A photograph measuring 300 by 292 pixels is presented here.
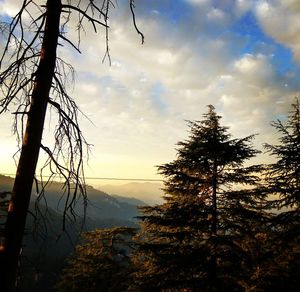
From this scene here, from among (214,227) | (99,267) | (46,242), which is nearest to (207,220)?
(214,227)

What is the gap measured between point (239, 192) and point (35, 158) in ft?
30.9

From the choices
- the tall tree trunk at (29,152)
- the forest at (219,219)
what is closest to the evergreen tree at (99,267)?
the forest at (219,219)

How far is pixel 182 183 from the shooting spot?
1245 centimetres

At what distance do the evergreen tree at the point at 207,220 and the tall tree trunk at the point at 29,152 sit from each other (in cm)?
880

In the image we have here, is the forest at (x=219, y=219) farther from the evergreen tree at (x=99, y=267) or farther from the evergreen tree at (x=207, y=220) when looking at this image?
the evergreen tree at (x=99, y=267)

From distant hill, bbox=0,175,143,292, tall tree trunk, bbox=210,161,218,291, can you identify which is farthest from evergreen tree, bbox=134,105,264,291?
distant hill, bbox=0,175,143,292

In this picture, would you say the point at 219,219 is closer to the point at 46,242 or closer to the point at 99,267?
the point at 46,242

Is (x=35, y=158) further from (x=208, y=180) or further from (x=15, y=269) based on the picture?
(x=208, y=180)

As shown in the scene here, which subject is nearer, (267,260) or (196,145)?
(196,145)

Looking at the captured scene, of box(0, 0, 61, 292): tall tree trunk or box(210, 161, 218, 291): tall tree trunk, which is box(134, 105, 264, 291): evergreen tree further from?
box(0, 0, 61, 292): tall tree trunk

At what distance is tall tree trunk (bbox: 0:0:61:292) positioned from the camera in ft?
9.18

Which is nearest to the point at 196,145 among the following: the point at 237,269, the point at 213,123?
the point at 213,123

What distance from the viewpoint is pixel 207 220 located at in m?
11.4

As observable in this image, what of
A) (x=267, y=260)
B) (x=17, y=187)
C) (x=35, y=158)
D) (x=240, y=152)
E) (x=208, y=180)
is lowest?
(x=267, y=260)
